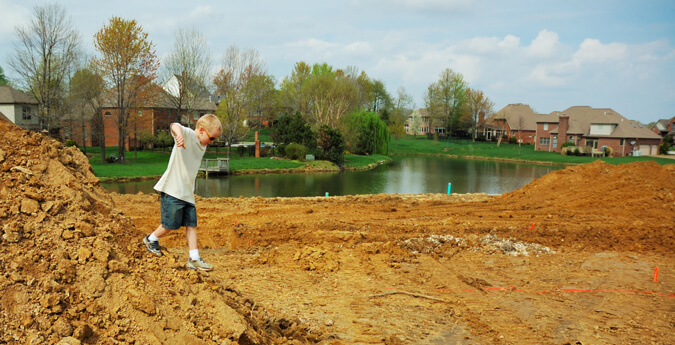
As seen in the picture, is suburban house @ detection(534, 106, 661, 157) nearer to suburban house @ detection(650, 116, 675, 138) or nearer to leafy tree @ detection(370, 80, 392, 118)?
suburban house @ detection(650, 116, 675, 138)

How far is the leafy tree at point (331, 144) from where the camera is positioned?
41594mm

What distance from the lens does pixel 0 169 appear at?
399cm

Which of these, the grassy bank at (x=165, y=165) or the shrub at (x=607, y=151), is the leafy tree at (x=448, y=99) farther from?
the grassy bank at (x=165, y=165)

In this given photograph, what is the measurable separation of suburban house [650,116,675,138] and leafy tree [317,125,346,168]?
56.8m

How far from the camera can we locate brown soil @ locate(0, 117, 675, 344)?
354 cm

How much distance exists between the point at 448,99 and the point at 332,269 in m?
77.4

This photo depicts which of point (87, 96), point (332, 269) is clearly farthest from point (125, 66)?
point (332, 269)

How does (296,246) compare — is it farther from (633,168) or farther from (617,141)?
(617,141)

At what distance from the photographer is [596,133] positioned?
196 ft

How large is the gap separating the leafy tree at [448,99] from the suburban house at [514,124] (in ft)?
20.7

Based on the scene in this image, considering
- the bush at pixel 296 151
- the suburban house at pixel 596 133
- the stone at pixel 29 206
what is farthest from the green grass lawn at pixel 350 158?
the stone at pixel 29 206

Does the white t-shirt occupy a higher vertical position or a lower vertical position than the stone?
higher

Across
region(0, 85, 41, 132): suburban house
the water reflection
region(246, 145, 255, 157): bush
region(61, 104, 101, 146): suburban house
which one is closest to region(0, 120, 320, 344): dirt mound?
the water reflection

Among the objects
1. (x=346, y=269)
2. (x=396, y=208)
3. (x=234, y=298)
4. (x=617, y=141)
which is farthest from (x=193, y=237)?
(x=617, y=141)
